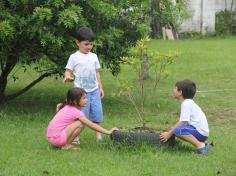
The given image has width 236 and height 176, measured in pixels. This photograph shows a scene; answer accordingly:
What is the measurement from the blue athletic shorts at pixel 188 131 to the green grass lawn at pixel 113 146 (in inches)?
7.2

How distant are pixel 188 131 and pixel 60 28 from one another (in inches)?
115

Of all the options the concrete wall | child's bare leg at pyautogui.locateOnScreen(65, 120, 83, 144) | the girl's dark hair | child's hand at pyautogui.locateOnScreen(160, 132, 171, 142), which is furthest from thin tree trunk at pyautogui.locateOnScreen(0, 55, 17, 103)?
the concrete wall

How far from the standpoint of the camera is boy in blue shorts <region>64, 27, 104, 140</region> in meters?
7.38

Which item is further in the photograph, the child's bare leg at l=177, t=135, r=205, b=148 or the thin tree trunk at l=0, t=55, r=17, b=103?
the thin tree trunk at l=0, t=55, r=17, b=103

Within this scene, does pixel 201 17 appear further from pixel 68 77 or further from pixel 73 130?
pixel 73 130

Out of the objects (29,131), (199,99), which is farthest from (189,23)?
(29,131)

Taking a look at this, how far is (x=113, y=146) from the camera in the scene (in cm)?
691

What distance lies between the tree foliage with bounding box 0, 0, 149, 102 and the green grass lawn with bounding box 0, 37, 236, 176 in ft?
2.83

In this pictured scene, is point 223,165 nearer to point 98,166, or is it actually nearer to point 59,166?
point 98,166

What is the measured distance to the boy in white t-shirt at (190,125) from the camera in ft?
22.2

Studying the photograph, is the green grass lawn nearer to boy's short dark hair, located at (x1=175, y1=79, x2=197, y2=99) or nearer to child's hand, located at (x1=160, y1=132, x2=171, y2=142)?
child's hand, located at (x1=160, y1=132, x2=171, y2=142)

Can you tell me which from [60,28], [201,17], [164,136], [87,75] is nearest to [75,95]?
[87,75]

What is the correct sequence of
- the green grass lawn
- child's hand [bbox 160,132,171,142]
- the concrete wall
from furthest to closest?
the concrete wall, child's hand [bbox 160,132,171,142], the green grass lawn

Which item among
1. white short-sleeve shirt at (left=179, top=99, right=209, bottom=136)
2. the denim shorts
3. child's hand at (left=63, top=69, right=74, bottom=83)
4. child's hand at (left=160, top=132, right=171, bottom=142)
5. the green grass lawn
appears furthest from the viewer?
the denim shorts
